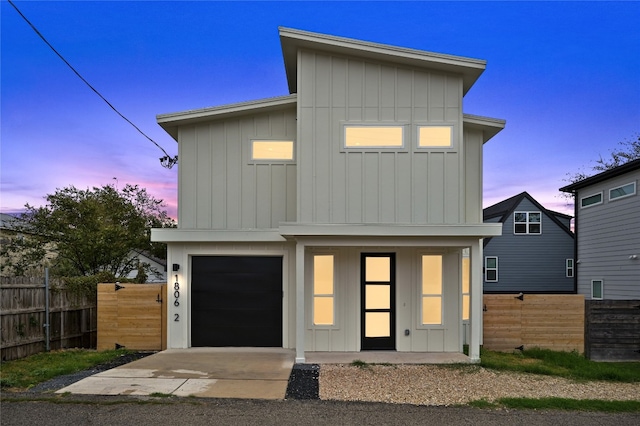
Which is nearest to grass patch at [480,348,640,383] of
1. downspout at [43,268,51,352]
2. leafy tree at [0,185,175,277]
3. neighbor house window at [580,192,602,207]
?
neighbor house window at [580,192,602,207]

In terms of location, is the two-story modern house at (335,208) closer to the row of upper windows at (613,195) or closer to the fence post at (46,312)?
the fence post at (46,312)

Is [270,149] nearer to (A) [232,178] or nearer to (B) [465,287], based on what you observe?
(A) [232,178]

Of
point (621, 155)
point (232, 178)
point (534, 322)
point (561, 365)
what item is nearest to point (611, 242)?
point (534, 322)

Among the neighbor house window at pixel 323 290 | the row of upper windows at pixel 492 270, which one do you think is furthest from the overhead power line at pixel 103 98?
the row of upper windows at pixel 492 270

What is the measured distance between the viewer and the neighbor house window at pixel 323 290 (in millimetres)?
8547

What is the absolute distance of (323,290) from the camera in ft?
28.1

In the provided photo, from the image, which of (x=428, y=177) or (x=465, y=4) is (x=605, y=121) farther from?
(x=428, y=177)

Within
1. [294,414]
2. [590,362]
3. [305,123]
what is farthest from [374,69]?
[590,362]

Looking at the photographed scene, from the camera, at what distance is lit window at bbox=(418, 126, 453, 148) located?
8.30m

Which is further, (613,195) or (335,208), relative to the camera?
(613,195)

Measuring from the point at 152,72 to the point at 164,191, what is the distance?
23.6 ft

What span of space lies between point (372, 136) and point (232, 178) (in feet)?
10.2

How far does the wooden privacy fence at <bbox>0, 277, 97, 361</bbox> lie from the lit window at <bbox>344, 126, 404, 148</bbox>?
6815 mm

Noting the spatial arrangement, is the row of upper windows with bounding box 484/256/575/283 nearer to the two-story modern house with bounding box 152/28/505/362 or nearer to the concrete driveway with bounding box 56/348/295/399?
the two-story modern house with bounding box 152/28/505/362
